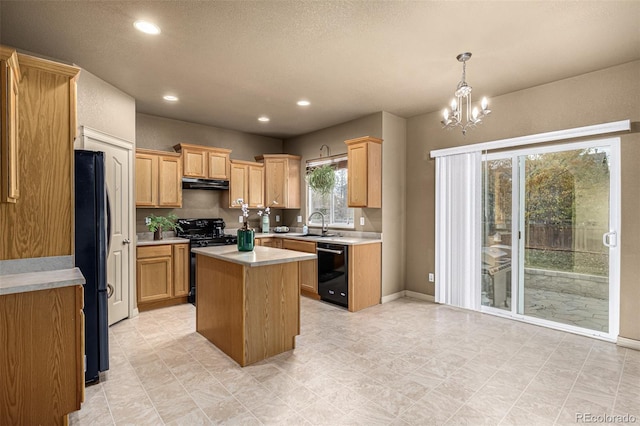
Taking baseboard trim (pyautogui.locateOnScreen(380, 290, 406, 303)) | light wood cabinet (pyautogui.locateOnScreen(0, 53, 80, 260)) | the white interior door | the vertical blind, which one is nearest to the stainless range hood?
the white interior door

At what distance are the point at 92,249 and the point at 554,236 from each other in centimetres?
447

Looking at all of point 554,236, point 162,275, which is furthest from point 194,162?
point 554,236

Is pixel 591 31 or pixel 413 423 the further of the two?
pixel 591 31

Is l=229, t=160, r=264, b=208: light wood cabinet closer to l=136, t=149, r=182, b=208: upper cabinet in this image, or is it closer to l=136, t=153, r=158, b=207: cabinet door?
l=136, t=149, r=182, b=208: upper cabinet

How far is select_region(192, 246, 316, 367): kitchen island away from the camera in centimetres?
270

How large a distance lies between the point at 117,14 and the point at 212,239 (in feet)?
9.88

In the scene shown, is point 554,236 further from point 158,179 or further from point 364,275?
point 158,179

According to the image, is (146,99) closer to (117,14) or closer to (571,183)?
(117,14)

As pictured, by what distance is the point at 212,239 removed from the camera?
4.71 meters

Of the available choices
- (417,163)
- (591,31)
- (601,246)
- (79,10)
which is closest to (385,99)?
(417,163)

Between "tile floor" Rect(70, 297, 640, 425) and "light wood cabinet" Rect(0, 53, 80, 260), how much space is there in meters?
1.15

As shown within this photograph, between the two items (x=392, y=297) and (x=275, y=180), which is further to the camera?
(x=275, y=180)

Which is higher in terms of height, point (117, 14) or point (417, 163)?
point (117, 14)

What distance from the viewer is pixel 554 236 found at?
141 inches
